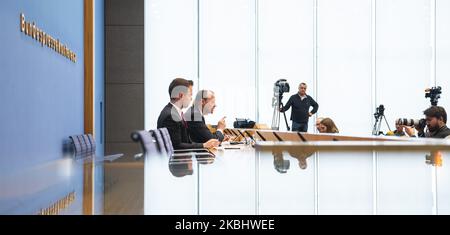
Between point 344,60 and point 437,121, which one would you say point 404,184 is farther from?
point 344,60

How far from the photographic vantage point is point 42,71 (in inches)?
244

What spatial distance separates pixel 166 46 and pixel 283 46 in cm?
189

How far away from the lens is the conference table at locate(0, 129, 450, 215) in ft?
3.73

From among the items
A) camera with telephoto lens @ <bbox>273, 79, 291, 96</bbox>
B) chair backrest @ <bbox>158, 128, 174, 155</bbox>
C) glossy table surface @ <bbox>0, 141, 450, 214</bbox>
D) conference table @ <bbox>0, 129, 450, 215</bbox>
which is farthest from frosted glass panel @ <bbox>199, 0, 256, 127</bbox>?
glossy table surface @ <bbox>0, 141, 450, 214</bbox>

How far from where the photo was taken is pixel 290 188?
4.85 ft

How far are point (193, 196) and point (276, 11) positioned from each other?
385 inches

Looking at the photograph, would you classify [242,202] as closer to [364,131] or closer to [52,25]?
[52,25]

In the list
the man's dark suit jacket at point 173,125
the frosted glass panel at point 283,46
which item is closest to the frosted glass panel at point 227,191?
the man's dark suit jacket at point 173,125

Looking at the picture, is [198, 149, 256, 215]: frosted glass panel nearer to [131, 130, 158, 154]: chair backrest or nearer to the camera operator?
[131, 130, 158, 154]: chair backrest

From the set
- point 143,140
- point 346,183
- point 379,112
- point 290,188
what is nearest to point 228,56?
point 379,112

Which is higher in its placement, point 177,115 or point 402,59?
point 402,59

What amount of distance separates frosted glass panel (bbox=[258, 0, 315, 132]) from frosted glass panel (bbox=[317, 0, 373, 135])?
0.66 feet

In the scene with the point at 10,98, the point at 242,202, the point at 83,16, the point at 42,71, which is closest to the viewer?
the point at 242,202
